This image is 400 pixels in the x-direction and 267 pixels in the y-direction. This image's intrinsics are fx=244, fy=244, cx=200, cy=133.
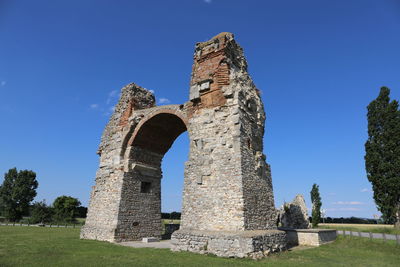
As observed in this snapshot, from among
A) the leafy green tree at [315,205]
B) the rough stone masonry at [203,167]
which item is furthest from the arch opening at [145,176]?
the leafy green tree at [315,205]

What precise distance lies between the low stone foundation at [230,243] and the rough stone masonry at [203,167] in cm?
→ 3

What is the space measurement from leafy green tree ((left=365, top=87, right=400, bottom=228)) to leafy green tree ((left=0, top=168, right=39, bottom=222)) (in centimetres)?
4175

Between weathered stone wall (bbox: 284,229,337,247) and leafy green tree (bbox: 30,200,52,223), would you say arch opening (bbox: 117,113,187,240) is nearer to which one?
weathered stone wall (bbox: 284,229,337,247)

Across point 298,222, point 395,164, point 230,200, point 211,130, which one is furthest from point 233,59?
point 395,164

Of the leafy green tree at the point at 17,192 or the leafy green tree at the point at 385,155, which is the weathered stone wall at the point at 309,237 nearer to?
the leafy green tree at the point at 385,155

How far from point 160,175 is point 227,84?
7450 millimetres

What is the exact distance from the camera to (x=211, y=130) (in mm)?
9984

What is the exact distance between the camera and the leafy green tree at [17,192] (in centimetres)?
3344

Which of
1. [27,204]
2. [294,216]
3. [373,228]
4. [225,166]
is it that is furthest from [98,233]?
[27,204]

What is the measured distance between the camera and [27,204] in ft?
115

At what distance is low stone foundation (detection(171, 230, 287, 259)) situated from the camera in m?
7.39

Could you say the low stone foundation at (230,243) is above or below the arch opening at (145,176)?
below

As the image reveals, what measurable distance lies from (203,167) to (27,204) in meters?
36.6

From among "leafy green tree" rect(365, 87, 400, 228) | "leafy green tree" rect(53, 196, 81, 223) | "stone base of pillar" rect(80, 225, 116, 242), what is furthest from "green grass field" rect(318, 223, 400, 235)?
"leafy green tree" rect(53, 196, 81, 223)
